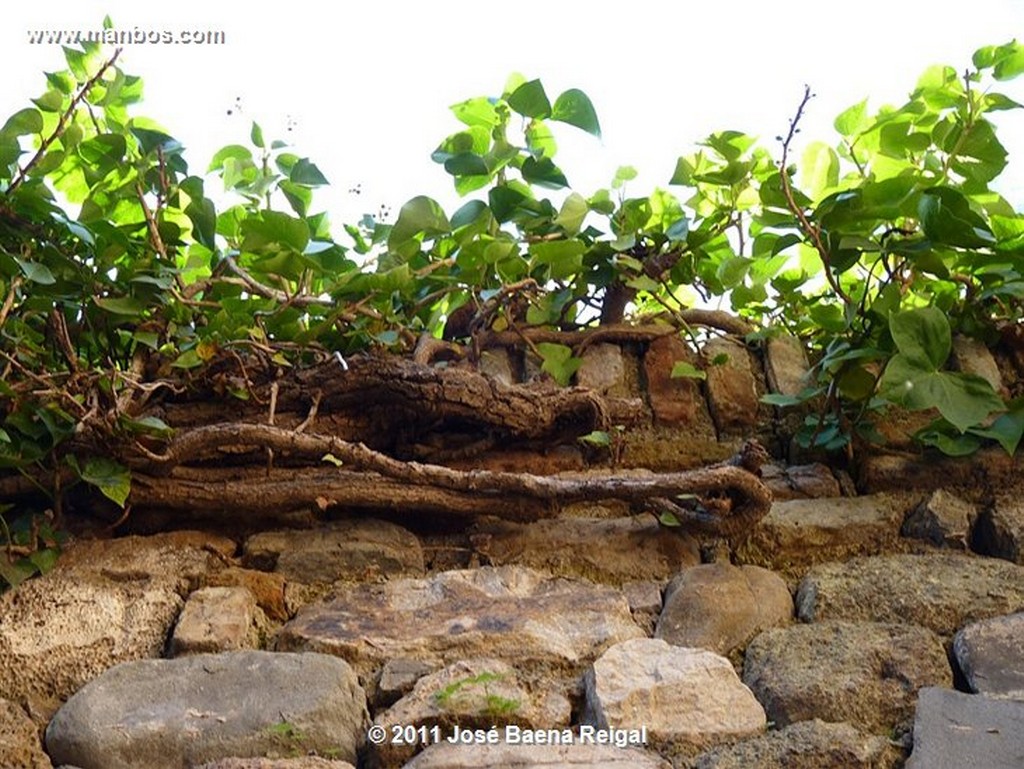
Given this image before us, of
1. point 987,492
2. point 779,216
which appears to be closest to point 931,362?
point 987,492

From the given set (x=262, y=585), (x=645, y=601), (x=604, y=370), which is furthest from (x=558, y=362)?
(x=262, y=585)

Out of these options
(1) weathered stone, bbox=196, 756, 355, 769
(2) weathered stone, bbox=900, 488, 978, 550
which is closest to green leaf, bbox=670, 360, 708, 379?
(2) weathered stone, bbox=900, 488, 978, 550

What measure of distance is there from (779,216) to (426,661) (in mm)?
822

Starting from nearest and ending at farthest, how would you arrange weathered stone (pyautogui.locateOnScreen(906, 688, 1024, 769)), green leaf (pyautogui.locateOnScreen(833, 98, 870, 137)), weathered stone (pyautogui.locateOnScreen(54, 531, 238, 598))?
weathered stone (pyautogui.locateOnScreen(906, 688, 1024, 769)) → weathered stone (pyautogui.locateOnScreen(54, 531, 238, 598)) → green leaf (pyautogui.locateOnScreen(833, 98, 870, 137))

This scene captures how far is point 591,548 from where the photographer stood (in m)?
1.44

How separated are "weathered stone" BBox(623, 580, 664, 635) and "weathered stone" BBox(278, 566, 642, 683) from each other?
0.02 m

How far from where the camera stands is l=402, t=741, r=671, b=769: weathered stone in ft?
3.41

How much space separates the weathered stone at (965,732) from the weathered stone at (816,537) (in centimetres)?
33

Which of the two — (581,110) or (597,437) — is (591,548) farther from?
(581,110)

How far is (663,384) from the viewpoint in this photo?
5.49ft

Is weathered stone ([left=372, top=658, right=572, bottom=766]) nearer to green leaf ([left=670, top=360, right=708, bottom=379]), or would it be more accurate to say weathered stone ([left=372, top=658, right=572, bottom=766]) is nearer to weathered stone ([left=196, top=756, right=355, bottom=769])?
weathered stone ([left=196, top=756, right=355, bottom=769])

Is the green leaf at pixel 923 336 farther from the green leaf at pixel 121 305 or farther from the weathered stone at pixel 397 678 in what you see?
the green leaf at pixel 121 305

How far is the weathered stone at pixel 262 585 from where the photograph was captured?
1.33m

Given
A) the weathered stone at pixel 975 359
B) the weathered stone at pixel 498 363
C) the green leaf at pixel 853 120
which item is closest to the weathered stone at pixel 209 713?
the weathered stone at pixel 498 363
